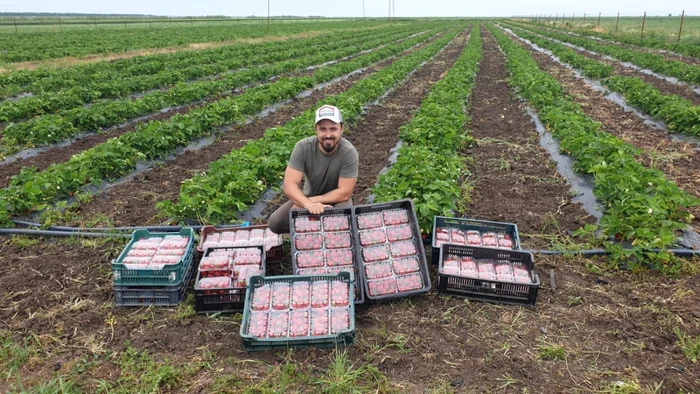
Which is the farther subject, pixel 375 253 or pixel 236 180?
pixel 236 180

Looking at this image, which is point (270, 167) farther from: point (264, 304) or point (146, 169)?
point (264, 304)

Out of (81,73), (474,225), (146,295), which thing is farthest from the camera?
(81,73)

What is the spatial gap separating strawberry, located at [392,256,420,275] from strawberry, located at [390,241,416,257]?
0.07m

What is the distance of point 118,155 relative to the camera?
818 centimetres

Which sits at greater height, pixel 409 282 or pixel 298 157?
pixel 298 157

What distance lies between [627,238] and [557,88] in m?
10.3

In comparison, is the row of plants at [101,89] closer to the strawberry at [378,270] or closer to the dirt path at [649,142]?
the strawberry at [378,270]

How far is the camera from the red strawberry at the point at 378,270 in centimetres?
470

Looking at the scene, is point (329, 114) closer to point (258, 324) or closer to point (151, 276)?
point (258, 324)

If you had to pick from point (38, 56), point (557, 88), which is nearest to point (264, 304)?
point (557, 88)

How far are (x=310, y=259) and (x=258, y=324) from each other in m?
1.01

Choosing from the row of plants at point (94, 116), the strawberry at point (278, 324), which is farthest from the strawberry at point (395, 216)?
the row of plants at point (94, 116)

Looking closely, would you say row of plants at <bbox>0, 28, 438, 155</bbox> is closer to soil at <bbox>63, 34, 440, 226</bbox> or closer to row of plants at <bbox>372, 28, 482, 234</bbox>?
soil at <bbox>63, 34, 440, 226</bbox>

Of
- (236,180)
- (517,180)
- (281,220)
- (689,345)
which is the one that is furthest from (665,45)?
(281,220)
